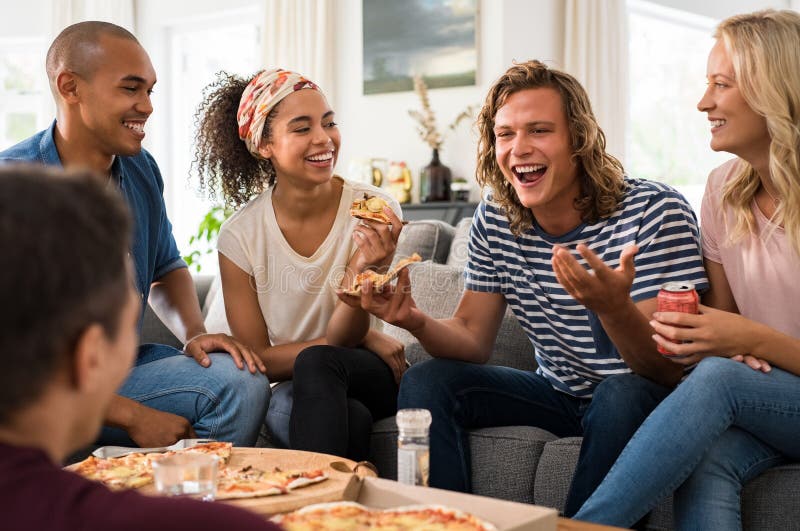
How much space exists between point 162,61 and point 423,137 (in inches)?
107

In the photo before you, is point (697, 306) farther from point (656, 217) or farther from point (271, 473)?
point (271, 473)

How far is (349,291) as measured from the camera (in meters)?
2.18

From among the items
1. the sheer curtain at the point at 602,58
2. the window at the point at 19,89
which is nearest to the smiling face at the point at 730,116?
the sheer curtain at the point at 602,58

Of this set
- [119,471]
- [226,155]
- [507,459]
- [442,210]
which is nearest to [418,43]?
[442,210]

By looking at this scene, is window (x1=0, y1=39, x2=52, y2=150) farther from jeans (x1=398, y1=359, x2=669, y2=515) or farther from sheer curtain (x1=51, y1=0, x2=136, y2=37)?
jeans (x1=398, y1=359, x2=669, y2=515)

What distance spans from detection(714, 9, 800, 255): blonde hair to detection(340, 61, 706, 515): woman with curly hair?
0.72 feet

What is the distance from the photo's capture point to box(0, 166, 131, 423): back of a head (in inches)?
27.4

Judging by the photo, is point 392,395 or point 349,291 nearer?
point 349,291

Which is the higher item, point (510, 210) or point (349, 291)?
point (510, 210)

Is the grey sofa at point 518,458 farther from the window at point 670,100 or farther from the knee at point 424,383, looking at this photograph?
the window at point 670,100

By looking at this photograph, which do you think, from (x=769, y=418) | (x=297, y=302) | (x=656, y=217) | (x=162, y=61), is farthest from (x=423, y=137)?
(x=769, y=418)

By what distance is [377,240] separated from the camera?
2299 mm

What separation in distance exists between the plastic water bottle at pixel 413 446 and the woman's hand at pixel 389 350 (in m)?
1.10

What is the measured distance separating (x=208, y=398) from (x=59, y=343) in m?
1.58
